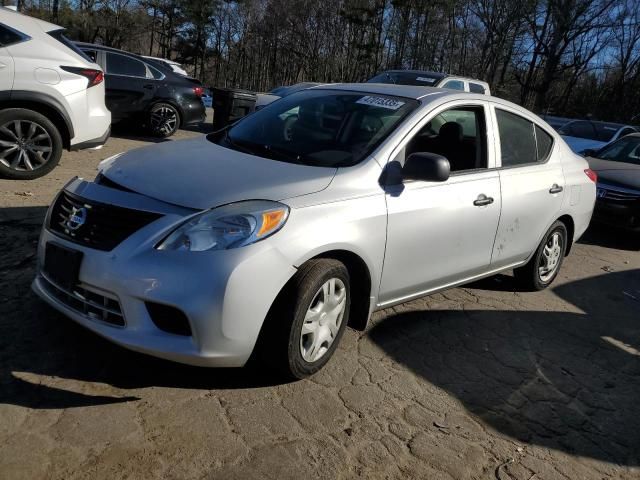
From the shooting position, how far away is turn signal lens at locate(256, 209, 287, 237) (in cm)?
281

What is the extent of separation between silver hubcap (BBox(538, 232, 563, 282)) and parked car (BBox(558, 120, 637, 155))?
856 cm

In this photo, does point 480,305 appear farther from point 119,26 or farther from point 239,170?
point 119,26

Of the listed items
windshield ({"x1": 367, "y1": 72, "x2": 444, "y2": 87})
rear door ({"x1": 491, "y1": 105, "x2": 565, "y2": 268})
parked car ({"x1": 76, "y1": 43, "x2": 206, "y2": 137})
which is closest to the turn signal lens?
rear door ({"x1": 491, "y1": 105, "x2": 565, "y2": 268})

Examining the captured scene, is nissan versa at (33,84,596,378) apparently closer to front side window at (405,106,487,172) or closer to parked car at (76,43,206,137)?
front side window at (405,106,487,172)

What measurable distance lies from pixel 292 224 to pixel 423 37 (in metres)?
37.6

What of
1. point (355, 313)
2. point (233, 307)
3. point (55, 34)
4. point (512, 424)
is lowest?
point (512, 424)

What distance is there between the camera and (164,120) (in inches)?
436

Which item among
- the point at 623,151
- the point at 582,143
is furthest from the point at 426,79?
the point at 582,143

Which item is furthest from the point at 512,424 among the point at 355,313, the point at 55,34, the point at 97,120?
the point at 55,34

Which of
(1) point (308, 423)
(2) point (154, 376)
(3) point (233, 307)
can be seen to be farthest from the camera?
(2) point (154, 376)

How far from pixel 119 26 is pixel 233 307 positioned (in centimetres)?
4457

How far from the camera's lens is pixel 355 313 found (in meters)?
3.52

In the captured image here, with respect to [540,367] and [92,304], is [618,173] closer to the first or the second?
[540,367]

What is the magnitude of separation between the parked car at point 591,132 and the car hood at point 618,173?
4.51 metres
